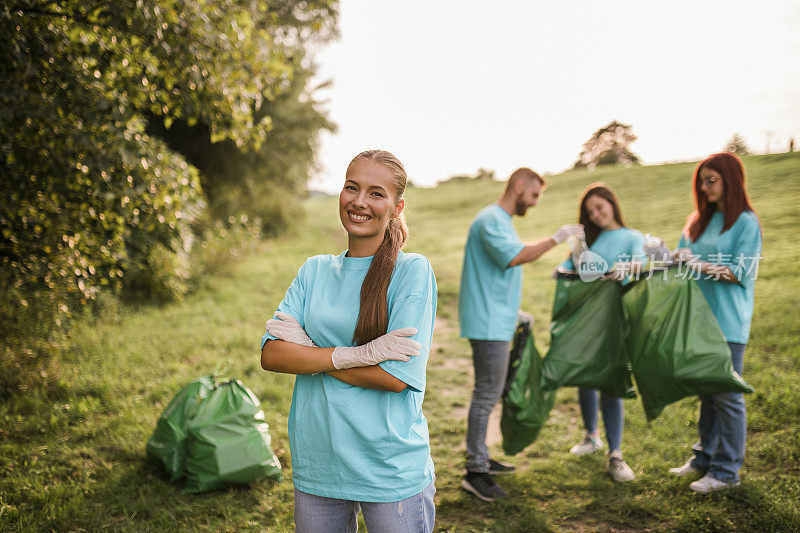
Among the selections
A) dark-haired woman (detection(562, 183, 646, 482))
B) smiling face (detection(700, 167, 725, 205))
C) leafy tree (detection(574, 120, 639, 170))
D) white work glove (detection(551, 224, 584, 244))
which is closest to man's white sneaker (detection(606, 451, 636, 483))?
dark-haired woman (detection(562, 183, 646, 482))

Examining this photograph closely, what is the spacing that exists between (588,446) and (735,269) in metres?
1.62

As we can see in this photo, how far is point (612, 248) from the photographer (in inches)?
135

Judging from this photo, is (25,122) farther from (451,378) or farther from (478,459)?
(451,378)

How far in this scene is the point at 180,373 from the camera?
5078mm

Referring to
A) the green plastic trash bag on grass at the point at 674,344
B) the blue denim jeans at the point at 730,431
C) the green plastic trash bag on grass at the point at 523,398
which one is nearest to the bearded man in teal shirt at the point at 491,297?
the green plastic trash bag on grass at the point at 523,398

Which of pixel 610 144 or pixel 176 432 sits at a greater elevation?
pixel 610 144

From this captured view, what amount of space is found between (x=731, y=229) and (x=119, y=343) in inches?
229

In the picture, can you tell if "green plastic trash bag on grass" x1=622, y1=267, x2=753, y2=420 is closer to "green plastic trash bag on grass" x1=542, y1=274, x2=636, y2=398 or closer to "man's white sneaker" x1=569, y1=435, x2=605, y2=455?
"green plastic trash bag on grass" x1=542, y1=274, x2=636, y2=398

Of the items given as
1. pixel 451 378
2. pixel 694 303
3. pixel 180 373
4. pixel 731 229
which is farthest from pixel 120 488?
pixel 731 229

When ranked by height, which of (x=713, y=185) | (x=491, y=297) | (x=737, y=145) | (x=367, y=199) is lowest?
(x=491, y=297)

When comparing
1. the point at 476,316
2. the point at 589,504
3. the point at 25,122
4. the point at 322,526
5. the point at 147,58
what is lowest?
the point at 589,504

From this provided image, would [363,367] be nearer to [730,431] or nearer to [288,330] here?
[288,330]

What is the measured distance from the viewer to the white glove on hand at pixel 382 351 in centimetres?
151

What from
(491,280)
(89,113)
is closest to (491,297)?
(491,280)
